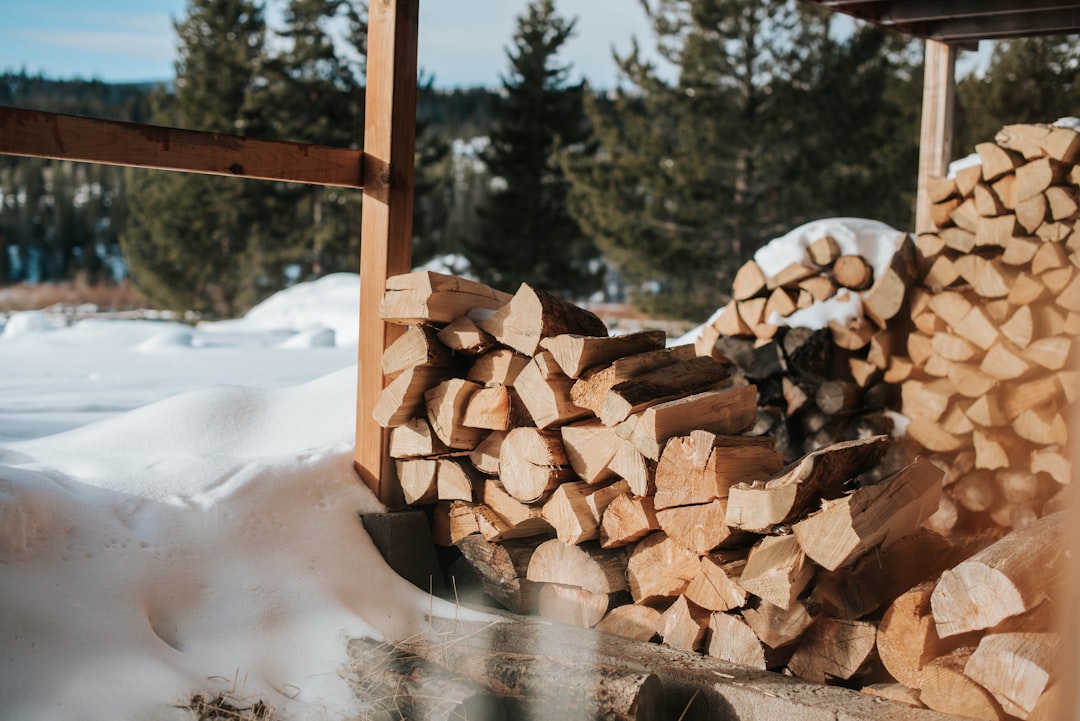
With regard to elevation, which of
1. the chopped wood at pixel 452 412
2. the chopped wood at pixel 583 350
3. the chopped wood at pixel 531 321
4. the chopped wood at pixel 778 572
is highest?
the chopped wood at pixel 531 321

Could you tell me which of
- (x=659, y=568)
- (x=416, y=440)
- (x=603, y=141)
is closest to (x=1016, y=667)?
(x=659, y=568)

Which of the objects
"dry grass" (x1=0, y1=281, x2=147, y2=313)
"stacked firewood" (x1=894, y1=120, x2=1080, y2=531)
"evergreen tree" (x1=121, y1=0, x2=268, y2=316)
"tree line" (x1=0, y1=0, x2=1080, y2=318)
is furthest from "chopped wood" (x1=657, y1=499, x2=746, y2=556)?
"dry grass" (x1=0, y1=281, x2=147, y2=313)

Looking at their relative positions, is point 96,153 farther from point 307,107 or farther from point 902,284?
point 307,107

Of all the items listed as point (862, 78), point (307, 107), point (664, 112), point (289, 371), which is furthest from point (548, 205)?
point (289, 371)

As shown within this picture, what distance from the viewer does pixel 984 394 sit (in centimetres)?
410

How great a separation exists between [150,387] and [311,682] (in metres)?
3.89

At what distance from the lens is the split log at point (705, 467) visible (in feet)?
7.72

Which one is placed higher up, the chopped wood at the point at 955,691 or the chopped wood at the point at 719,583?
the chopped wood at the point at 719,583

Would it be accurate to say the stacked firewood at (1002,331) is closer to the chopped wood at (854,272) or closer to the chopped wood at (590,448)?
the chopped wood at (854,272)

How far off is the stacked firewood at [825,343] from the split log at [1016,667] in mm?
2416

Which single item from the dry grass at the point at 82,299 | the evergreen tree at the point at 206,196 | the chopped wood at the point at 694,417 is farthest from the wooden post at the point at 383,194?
the dry grass at the point at 82,299

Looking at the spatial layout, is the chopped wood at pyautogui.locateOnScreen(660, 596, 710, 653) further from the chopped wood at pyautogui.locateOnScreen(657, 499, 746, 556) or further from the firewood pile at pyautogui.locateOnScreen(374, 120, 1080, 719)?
the chopped wood at pyautogui.locateOnScreen(657, 499, 746, 556)

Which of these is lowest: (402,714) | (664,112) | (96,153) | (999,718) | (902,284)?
(402,714)

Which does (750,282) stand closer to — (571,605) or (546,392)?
(546,392)
